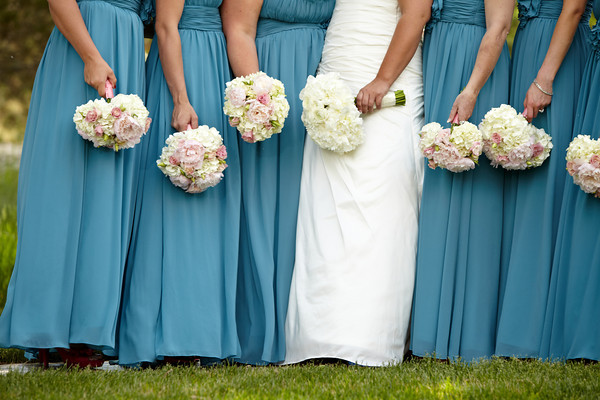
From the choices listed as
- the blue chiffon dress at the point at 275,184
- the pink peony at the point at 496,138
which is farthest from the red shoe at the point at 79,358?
the pink peony at the point at 496,138

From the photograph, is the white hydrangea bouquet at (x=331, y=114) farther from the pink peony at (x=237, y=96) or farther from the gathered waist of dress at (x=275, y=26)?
the gathered waist of dress at (x=275, y=26)

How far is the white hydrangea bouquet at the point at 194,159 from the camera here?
486cm

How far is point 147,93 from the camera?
5.41 m

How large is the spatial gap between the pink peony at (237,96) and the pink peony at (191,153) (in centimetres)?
35

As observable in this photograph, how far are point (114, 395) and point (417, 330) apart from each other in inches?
82.6

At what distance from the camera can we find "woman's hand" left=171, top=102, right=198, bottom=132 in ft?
16.8

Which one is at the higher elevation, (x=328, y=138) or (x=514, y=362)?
(x=328, y=138)

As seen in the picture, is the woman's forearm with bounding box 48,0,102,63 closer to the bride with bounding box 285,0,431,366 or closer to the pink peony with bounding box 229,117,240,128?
the pink peony with bounding box 229,117,240,128

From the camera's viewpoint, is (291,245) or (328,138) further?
(291,245)

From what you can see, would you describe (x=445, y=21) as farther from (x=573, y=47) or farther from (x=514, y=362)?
Answer: (x=514, y=362)

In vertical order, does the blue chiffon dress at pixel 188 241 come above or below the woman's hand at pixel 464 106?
below

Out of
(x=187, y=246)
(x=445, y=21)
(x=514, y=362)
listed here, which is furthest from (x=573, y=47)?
(x=187, y=246)

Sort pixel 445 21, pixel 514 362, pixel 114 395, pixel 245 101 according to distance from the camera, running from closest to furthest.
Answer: pixel 114 395, pixel 514 362, pixel 245 101, pixel 445 21

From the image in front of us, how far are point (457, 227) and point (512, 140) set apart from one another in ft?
2.25
